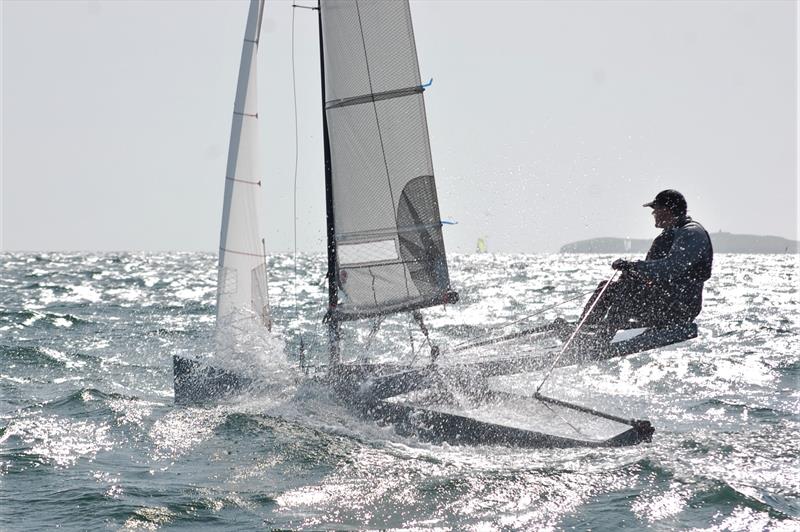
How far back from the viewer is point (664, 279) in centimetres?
756

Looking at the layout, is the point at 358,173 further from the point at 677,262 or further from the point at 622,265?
the point at 677,262

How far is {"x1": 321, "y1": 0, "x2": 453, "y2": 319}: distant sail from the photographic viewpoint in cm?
936

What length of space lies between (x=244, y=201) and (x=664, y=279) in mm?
5293

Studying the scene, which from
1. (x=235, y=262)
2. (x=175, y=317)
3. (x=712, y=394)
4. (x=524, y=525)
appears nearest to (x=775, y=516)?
(x=524, y=525)

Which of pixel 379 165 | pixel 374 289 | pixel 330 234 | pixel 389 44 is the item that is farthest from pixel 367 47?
pixel 374 289

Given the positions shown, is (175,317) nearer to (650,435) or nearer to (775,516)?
(650,435)

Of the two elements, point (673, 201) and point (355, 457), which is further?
point (673, 201)

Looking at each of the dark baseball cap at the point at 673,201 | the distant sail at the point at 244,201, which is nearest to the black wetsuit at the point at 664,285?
the dark baseball cap at the point at 673,201

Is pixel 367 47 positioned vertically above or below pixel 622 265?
above

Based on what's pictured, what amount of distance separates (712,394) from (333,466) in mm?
5448

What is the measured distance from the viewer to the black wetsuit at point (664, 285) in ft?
24.6

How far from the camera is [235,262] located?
10891mm

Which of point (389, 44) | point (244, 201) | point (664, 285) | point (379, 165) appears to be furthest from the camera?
point (244, 201)

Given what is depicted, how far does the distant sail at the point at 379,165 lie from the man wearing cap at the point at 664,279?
219cm
